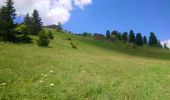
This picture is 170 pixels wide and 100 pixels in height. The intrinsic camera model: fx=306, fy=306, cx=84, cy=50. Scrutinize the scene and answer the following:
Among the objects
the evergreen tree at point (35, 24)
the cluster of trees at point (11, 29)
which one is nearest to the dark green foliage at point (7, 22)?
the cluster of trees at point (11, 29)

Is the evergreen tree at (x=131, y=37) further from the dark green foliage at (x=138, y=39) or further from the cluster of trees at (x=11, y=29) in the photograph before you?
the cluster of trees at (x=11, y=29)

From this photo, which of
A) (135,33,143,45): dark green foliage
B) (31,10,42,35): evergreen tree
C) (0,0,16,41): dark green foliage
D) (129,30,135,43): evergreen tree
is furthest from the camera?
(129,30,135,43): evergreen tree

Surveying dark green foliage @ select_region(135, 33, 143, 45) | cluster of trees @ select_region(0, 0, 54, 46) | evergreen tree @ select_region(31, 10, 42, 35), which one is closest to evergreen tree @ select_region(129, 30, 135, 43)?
dark green foliage @ select_region(135, 33, 143, 45)

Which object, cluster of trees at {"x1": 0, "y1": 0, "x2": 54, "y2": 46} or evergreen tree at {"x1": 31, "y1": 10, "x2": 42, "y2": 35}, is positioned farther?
evergreen tree at {"x1": 31, "y1": 10, "x2": 42, "y2": 35}

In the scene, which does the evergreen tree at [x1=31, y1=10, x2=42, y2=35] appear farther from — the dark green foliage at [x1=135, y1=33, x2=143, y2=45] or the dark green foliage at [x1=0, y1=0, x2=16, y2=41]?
the dark green foliage at [x1=135, y1=33, x2=143, y2=45]

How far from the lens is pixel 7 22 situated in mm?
62344

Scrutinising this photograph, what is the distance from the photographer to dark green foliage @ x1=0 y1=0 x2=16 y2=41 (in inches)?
2391

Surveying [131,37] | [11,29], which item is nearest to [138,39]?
[131,37]

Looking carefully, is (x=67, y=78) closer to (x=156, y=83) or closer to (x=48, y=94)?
(x=48, y=94)

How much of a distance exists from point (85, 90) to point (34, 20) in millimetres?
78523

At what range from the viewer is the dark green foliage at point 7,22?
6072 cm

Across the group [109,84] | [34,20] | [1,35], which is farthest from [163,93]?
[34,20]

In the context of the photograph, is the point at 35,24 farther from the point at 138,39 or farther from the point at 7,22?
the point at 138,39

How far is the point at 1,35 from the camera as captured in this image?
60.1 m
